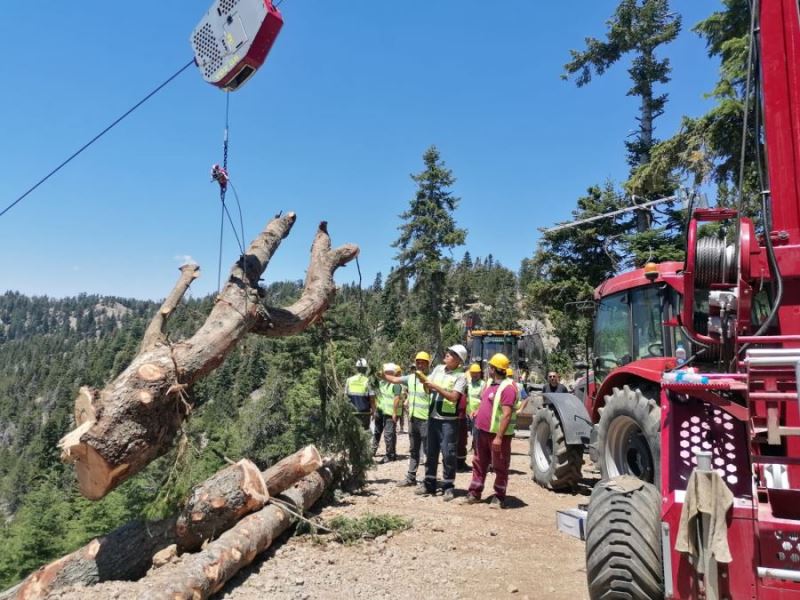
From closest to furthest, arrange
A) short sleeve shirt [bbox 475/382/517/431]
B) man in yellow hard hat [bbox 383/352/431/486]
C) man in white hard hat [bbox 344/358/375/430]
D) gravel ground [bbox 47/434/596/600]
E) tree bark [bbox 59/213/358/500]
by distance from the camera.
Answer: gravel ground [bbox 47/434/596/600]
tree bark [bbox 59/213/358/500]
short sleeve shirt [bbox 475/382/517/431]
man in yellow hard hat [bbox 383/352/431/486]
man in white hard hat [bbox 344/358/375/430]

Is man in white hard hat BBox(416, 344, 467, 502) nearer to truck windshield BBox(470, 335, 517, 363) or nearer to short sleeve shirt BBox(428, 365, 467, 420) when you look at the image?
short sleeve shirt BBox(428, 365, 467, 420)

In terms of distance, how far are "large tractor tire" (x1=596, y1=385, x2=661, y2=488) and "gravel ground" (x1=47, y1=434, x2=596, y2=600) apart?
0.91m

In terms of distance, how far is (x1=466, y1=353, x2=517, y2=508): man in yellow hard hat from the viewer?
6.88 meters

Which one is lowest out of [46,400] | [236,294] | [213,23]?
[46,400]

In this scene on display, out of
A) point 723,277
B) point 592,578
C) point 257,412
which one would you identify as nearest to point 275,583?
point 592,578

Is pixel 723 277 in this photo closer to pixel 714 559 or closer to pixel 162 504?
pixel 714 559

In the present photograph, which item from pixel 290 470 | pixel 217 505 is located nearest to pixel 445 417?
pixel 290 470

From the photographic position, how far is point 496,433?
6949 millimetres

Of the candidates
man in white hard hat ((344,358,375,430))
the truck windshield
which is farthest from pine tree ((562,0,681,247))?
man in white hard hat ((344,358,375,430))

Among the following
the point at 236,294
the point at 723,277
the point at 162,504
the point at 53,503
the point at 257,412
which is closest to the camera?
the point at 723,277

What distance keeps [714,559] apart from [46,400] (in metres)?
141

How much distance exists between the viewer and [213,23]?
159 inches

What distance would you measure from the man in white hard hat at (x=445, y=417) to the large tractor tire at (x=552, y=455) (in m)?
1.37

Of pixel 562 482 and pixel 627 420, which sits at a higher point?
pixel 627 420
